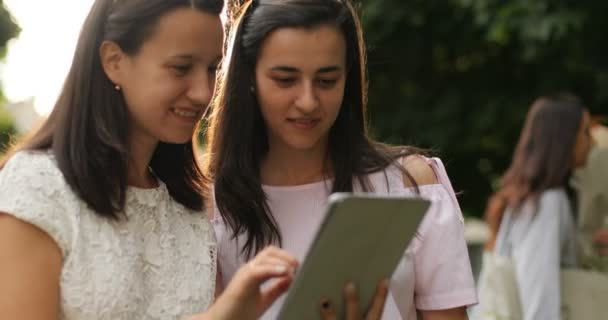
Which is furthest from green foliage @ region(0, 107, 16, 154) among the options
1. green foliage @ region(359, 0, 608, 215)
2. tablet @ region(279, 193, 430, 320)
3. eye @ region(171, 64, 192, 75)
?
tablet @ region(279, 193, 430, 320)

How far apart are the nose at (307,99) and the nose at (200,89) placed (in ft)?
1.22

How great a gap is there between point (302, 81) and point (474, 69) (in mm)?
6675

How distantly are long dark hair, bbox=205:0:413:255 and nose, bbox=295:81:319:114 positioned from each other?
0.19 metres

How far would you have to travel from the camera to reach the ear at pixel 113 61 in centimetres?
280

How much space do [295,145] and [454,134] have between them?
613 cm

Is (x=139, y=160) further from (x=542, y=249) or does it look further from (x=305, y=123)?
(x=542, y=249)

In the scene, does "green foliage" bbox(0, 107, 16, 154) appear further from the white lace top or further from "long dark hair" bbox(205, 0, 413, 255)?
the white lace top

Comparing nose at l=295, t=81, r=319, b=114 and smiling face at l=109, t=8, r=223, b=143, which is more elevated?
smiling face at l=109, t=8, r=223, b=143

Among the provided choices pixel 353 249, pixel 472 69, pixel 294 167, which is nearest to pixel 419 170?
pixel 294 167

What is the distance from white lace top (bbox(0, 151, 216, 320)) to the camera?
261cm

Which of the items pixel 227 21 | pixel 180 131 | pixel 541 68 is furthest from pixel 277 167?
pixel 541 68

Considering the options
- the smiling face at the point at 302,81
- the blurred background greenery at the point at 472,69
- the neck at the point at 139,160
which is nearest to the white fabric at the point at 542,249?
the blurred background greenery at the point at 472,69

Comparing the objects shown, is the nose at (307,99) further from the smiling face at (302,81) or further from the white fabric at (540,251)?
the white fabric at (540,251)

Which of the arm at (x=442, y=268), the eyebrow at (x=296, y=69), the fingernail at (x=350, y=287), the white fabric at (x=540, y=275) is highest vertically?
the eyebrow at (x=296, y=69)
